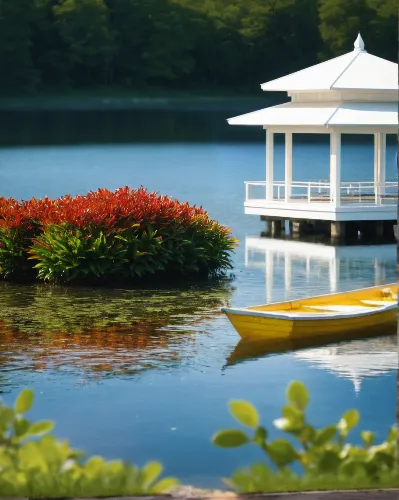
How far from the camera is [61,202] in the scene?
19.5 meters

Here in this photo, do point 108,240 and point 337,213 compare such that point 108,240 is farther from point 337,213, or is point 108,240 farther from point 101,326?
point 337,213

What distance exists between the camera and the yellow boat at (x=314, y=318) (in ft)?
45.0

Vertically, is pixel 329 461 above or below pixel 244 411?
below

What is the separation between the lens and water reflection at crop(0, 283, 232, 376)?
1301 cm

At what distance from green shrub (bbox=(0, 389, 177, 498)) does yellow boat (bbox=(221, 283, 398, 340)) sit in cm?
754

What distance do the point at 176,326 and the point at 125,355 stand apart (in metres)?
1.83

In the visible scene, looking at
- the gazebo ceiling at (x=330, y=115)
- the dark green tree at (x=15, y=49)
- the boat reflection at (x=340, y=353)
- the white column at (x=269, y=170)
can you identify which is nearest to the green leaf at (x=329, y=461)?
the boat reflection at (x=340, y=353)

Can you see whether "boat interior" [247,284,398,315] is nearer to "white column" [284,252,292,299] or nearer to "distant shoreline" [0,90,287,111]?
"white column" [284,252,292,299]

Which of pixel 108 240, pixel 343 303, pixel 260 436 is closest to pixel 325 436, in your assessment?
pixel 260 436

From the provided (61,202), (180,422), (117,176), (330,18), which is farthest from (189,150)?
(180,422)

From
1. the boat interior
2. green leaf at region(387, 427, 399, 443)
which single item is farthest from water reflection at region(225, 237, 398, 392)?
green leaf at region(387, 427, 399, 443)

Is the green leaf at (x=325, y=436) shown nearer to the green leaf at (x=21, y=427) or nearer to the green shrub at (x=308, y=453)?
the green shrub at (x=308, y=453)

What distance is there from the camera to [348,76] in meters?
26.8

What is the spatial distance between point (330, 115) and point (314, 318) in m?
13.0
